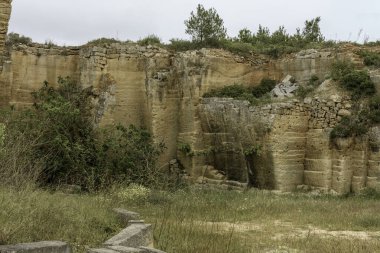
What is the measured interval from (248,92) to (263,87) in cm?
99

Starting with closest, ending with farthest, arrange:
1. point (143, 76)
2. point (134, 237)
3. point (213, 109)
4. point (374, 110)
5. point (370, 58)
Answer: point (134, 237) → point (374, 110) → point (370, 58) → point (213, 109) → point (143, 76)

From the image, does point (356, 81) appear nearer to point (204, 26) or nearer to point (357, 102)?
point (357, 102)

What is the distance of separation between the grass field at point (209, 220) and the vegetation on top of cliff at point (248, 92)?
3747 mm

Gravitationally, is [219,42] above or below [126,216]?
above

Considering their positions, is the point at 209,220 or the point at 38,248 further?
the point at 209,220

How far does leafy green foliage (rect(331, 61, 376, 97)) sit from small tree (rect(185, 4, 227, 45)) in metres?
5.25

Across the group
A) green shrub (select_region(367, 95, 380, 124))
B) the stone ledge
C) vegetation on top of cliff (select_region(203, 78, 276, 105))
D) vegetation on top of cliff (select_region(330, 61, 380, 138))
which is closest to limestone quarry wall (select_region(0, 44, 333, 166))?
vegetation on top of cliff (select_region(203, 78, 276, 105))

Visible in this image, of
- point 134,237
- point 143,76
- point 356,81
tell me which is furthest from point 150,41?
point 134,237

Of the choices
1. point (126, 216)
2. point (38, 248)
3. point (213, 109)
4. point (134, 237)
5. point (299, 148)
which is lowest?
point (126, 216)

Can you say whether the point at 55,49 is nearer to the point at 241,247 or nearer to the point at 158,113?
the point at 158,113

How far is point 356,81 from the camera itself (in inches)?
685

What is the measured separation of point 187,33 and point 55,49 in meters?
5.42

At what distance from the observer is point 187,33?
21531 millimetres

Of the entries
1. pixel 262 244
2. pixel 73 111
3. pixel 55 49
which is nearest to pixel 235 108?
pixel 73 111
